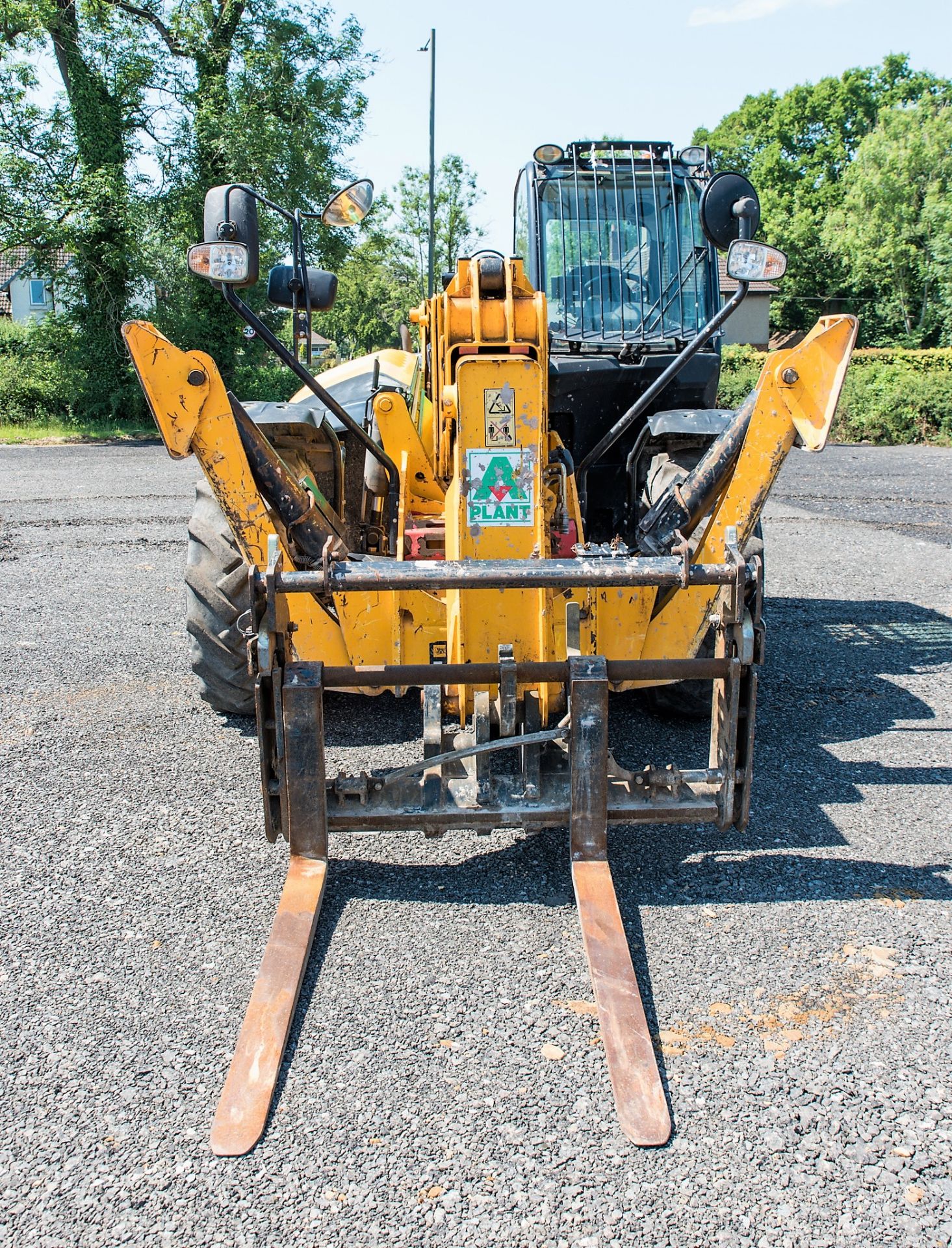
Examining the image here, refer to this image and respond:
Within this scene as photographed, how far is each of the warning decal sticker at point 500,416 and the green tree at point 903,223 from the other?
40.3 metres

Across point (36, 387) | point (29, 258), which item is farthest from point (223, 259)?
point (36, 387)

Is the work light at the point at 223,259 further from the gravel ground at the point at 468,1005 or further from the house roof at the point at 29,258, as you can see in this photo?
the house roof at the point at 29,258

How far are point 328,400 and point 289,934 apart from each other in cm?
226

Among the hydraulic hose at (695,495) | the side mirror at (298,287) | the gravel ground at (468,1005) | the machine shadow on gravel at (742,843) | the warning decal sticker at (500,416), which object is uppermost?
the side mirror at (298,287)

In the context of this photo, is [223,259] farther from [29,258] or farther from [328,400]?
[29,258]

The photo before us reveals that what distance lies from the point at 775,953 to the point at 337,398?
542cm

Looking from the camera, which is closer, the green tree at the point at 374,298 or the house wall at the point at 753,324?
the green tree at the point at 374,298

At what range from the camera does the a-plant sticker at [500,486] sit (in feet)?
12.8

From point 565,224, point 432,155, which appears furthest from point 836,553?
point 432,155

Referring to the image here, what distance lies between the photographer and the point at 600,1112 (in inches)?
105

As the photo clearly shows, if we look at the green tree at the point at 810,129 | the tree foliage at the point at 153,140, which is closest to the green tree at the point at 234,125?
the tree foliage at the point at 153,140

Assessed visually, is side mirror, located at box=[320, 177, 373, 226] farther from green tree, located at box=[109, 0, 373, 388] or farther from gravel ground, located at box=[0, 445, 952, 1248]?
green tree, located at box=[109, 0, 373, 388]

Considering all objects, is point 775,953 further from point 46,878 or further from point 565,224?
point 565,224

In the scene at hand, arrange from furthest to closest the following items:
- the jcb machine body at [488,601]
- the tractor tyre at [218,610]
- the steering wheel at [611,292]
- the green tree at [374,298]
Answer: the green tree at [374,298]
the steering wheel at [611,292]
the tractor tyre at [218,610]
the jcb machine body at [488,601]
